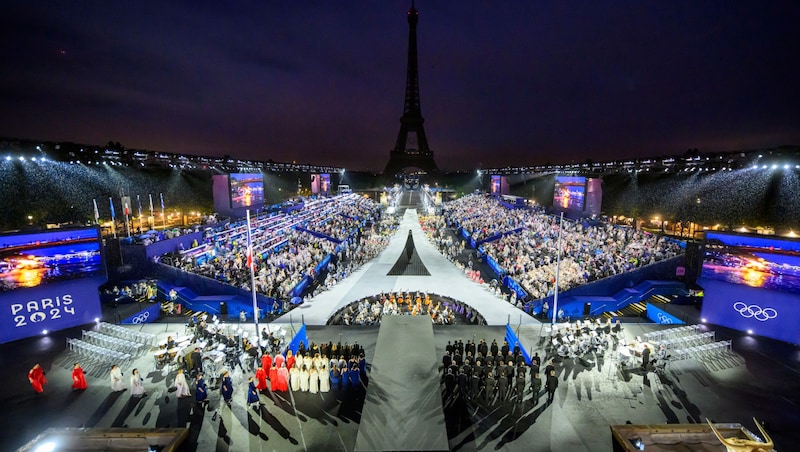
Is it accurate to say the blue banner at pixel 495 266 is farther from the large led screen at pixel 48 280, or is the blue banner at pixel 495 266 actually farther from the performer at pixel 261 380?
the large led screen at pixel 48 280

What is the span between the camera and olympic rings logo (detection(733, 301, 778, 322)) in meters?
14.2

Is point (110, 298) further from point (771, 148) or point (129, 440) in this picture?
point (771, 148)

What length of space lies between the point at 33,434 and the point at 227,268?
42.1ft

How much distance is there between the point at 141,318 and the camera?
54.9ft

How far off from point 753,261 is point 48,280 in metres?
31.9

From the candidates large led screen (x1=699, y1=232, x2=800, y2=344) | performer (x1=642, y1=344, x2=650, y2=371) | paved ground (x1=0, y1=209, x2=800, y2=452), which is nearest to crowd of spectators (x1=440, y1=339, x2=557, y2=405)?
paved ground (x1=0, y1=209, x2=800, y2=452)

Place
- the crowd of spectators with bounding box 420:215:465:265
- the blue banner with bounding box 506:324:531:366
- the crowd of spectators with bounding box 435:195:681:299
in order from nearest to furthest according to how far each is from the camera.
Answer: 1. the blue banner with bounding box 506:324:531:366
2. the crowd of spectators with bounding box 435:195:681:299
3. the crowd of spectators with bounding box 420:215:465:265

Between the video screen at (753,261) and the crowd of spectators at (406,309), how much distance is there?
1131 centimetres

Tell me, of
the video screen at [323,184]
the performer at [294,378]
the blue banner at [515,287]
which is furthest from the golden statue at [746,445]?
the video screen at [323,184]

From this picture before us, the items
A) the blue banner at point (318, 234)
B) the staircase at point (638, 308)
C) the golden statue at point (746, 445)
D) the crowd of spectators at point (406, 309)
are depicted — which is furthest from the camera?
the blue banner at point (318, 234)

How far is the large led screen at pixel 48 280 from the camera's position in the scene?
46.2 ft

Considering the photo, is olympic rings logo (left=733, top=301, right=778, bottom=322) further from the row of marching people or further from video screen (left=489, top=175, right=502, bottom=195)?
video screen (left=489, top=175, right=502, bottom=195)

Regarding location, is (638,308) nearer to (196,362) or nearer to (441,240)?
(441,240)

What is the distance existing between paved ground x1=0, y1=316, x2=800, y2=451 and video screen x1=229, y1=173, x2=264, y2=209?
27.1 metres
